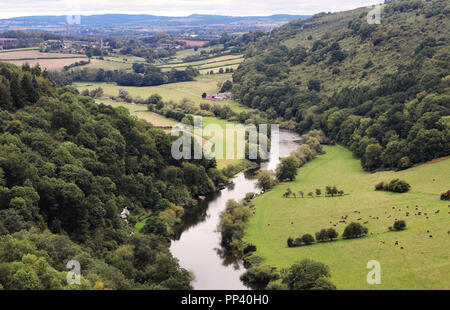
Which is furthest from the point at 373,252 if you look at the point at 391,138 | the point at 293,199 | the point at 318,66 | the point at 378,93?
the point at 318,66

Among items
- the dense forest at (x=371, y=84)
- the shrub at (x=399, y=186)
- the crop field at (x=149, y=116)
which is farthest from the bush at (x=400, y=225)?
the crop field at (x=149, y=116)

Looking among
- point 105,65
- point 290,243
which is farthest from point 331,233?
point 105,65

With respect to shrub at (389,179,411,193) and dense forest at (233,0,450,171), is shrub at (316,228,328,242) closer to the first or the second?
shrub at (389,179,411,193)

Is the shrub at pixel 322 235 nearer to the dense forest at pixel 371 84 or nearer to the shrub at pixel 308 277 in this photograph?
the shrub at pixel 308 277

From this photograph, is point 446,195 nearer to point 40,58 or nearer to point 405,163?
point 405,163

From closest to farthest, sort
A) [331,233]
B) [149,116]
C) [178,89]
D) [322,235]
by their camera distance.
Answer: [331,233]
[322,235]
[149,116]
[178,89]

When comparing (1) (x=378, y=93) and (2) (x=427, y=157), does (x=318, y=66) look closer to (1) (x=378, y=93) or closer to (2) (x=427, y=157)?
(1) (x=378, y=93)
